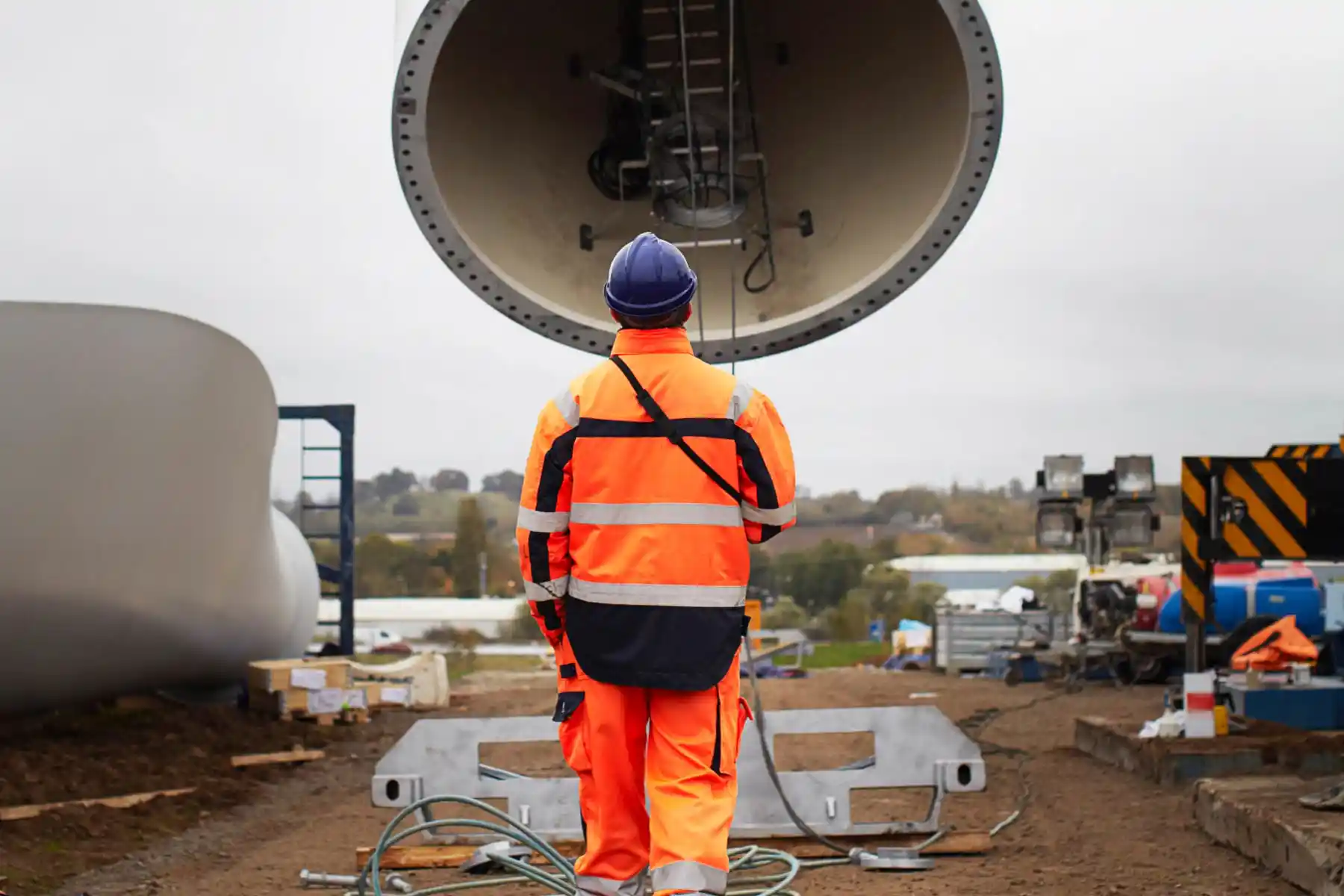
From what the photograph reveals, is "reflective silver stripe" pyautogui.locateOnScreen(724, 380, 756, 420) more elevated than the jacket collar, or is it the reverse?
the jacket collar

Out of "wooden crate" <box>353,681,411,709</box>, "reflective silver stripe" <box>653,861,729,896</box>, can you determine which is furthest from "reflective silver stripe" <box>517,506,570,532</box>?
"wooden crate" <box>353,681,411,709</box>

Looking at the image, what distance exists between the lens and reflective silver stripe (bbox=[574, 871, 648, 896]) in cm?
275

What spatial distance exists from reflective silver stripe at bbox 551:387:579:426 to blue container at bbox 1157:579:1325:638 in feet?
24.6

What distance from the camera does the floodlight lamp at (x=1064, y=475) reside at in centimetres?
1038

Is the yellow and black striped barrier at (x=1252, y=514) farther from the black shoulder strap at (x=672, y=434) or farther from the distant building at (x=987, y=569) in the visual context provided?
the distant building at (x=987, y=569)

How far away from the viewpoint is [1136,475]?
10.0m

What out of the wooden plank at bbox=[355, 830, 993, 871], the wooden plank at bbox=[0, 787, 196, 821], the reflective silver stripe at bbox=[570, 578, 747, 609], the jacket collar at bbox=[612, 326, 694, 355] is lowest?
the wooden plank at bbox=[0, 787, 196, 821]

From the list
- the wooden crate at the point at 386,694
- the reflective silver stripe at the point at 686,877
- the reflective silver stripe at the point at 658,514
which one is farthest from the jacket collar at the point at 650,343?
the wooden crate at the point at 386,694

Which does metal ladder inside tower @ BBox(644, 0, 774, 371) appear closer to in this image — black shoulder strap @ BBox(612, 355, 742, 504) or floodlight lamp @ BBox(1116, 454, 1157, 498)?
black shoulder strap @ BBox(612, 355, 742, 504)

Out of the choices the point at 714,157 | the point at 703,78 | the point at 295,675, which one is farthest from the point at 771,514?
the point at 295,675

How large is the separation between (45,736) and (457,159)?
182 inches

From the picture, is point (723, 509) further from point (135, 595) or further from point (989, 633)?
point (989, 633)

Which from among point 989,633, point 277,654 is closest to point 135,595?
point 277,654

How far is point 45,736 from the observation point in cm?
726
